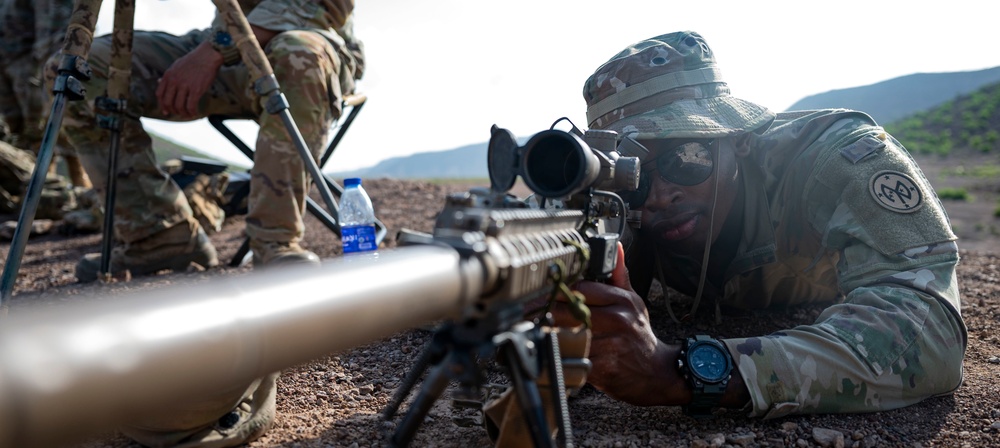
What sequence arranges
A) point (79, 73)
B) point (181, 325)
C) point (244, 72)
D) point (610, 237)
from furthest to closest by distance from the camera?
point (244, 72), point (79, 73), point (610, 237), point (181, 325)

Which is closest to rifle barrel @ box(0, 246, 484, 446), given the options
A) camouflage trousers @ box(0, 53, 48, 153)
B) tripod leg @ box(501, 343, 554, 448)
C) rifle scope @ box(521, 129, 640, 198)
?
tripod leg @ box(501, 343, 554, 448)

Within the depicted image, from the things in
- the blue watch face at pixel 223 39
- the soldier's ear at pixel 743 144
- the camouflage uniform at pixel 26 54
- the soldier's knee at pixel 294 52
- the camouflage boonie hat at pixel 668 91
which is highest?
the camouflage uniform at pixel 26 54

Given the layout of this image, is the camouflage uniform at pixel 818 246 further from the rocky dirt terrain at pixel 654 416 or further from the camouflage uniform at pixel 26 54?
the camouflage uniform at pixel 26 54

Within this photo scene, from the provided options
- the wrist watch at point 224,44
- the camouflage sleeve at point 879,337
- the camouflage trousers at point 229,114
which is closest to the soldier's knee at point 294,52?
the camouflage trousers at point 229,114

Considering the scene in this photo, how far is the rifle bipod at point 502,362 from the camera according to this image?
4.09ft

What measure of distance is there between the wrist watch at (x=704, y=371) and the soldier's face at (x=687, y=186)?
0.82m

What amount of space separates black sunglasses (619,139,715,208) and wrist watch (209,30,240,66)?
2576 mm

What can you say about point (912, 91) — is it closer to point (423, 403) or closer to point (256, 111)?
point (256, 111)

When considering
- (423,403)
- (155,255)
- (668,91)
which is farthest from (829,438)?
(155,255)

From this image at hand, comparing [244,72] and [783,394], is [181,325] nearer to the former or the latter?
[783,394]

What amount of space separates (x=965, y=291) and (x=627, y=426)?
324 cm

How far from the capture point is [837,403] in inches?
88.1

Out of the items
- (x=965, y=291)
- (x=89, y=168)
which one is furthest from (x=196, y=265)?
(x=965, y=291)

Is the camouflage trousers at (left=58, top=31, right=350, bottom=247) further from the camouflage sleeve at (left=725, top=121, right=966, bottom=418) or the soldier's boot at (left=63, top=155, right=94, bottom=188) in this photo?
the soldier's boot at (left=63, top=155, right=94, bottom=188)
